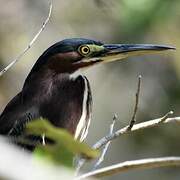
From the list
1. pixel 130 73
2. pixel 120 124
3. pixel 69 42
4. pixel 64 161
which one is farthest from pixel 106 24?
pixel 64 161

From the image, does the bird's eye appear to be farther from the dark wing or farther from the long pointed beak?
the dark wing

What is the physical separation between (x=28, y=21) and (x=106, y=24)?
459mm

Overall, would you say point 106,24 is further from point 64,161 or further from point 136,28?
point 64,161

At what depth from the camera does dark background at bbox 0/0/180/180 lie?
3.95 meters

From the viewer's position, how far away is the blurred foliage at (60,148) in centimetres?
106

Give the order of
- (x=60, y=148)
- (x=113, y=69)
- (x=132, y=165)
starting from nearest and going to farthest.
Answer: (x=60, y=148), (x=132, y=165), (x=113, y=69)

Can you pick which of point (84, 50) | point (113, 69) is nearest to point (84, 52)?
point (84, 50)

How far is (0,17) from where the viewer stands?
13.0 ft

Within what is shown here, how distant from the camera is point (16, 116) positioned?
7.18 feet

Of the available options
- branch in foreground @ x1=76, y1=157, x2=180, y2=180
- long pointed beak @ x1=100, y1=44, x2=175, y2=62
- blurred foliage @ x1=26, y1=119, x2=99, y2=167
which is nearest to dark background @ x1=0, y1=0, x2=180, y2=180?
long pointed beak @ x1=100, y1=44, x2=175, y2=62

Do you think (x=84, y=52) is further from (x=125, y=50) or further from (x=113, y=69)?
(x=113, y=69)

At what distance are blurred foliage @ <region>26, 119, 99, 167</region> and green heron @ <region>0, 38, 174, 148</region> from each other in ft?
3.43

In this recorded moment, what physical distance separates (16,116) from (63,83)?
0.18 meters

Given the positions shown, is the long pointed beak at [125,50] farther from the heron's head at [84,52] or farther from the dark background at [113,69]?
the dark background at [113,69]
